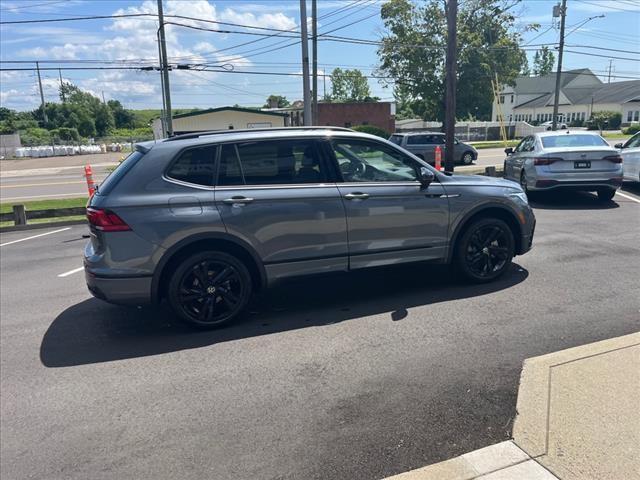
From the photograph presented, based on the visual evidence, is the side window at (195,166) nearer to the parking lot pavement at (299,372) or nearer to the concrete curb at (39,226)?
the parking lot pavement at (299,372)

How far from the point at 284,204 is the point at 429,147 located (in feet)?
69.6

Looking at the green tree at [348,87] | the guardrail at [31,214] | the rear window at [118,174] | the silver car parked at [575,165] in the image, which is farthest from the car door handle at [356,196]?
the green tree at [348,87]

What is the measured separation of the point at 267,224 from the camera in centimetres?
470

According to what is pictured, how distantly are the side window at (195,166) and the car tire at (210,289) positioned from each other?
69 cm

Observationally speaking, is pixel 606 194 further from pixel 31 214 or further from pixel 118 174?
pixel 31 214

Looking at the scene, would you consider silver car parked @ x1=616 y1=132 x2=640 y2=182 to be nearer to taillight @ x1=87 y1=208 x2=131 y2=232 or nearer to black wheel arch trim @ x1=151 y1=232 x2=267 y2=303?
black wheel arch trim @ x1=151 y1=232 x2=267 y2=303

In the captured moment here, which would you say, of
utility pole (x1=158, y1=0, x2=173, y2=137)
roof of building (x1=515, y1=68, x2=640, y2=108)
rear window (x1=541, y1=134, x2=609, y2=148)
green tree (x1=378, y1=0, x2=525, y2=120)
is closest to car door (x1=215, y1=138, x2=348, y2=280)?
rear window (x1=541, y1=134, x2=609, y2=148)

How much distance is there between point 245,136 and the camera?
4855mm

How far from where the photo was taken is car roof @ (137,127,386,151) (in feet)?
15.5

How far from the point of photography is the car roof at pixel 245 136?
472cm

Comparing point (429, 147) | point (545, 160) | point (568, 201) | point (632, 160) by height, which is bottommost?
point (568, 201)

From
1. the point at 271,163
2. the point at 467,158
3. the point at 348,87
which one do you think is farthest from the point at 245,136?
the point at 348,87

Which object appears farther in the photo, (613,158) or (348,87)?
(348,87)

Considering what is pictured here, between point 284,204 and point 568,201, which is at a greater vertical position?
point 284,204
